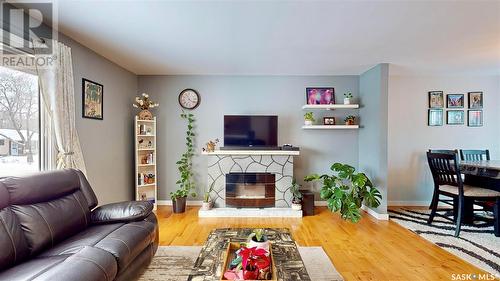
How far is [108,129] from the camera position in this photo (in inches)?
148

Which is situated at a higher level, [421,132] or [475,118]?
[475,118]

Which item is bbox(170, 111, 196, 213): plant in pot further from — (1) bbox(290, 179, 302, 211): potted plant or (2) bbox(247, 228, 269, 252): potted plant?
(2) bbox(247, 228, 269, 252): potted plant

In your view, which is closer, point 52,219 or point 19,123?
point 52,219

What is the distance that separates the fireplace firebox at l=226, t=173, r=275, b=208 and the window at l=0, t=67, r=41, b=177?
265cm

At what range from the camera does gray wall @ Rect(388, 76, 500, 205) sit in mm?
4695

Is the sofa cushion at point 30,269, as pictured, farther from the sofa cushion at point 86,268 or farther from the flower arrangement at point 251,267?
the flower arrangement at point 251,267

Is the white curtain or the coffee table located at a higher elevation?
the white curtain

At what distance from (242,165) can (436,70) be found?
147 inches

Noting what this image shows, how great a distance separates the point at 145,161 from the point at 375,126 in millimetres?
3944

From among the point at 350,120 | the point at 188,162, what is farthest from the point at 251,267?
the point at 350,120

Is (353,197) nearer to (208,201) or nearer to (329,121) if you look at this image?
(329,121)

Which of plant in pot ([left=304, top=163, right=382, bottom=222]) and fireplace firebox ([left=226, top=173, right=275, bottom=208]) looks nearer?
plant in pot ([left=304, top=163, right=382, bottom=222])

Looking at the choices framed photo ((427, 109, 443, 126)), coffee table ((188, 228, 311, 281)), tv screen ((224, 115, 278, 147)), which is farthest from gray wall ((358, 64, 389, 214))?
coffee table ((188, 228, 311, 281))

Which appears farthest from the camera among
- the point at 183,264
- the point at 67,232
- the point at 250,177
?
the point at 250,177
